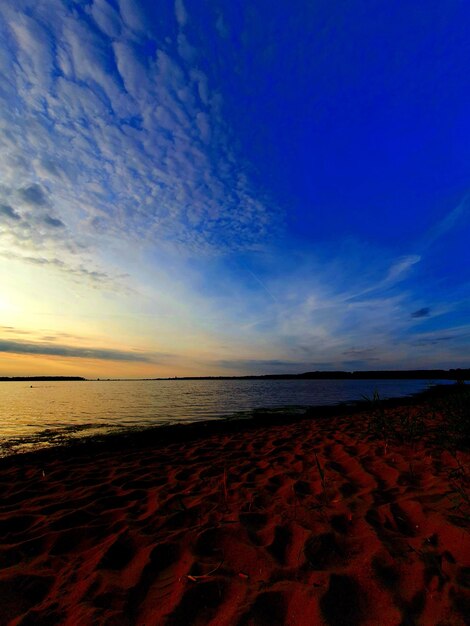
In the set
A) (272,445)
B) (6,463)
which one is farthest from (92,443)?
(272,445)

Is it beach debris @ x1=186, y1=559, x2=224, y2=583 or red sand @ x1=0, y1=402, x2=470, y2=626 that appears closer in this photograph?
red sand @ x1=0, y1=402, x2=470, y2=626

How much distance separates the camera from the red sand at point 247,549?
79.0 inches

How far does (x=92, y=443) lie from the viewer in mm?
10273

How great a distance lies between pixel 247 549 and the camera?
2.72 meters

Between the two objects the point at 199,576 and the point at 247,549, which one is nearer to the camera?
the point at 199,576

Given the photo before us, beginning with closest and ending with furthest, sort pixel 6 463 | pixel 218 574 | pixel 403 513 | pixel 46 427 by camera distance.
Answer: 1. pixel 218 574
2. pixel 403 513
3. pixel 6 463
4. pixel 46 427

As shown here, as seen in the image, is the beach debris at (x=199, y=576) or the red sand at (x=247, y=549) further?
the beach debris at (x=199, y=576)

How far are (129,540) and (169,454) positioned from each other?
5.35 m

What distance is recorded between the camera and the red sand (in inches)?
79.0

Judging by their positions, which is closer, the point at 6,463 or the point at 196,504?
the point at 196,504

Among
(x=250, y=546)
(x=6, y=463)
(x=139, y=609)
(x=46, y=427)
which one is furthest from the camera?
(x=46, y=427)

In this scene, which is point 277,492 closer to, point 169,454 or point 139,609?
point 139,609

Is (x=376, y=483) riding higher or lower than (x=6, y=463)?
higher

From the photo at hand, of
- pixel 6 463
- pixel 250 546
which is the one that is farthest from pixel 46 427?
pixel 250 546
